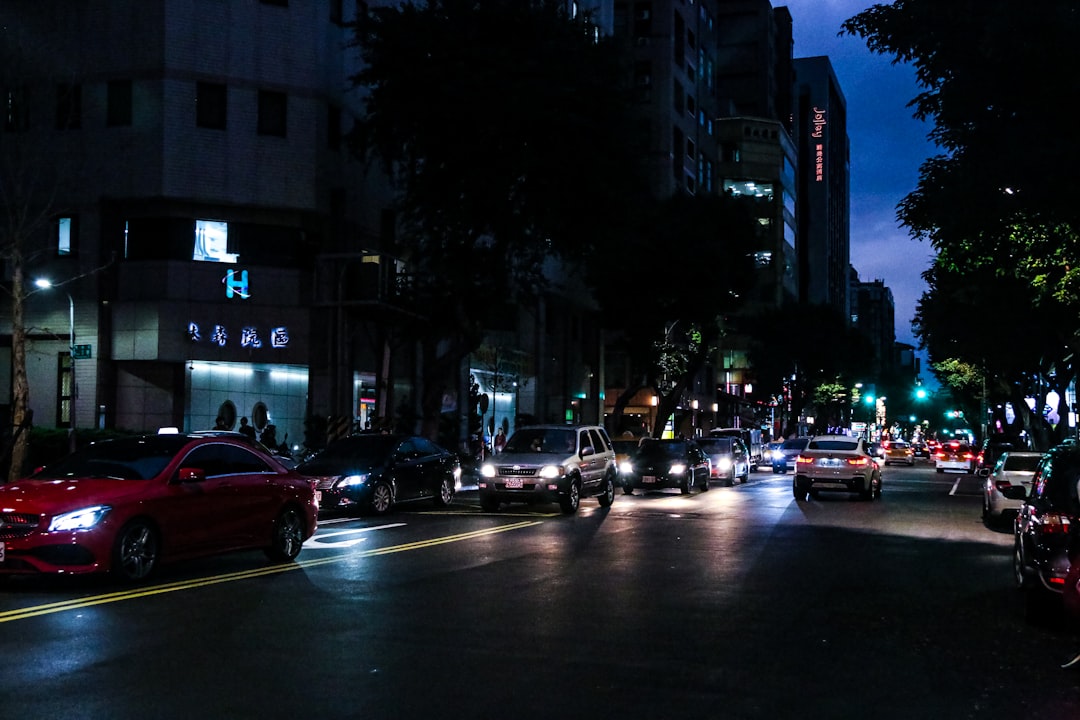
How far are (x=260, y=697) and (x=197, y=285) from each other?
32.2m

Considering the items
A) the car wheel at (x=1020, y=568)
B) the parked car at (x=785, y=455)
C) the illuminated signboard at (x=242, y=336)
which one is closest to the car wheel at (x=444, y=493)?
the illuminated signboard at (x=242, y=336)

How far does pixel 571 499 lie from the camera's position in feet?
80.8

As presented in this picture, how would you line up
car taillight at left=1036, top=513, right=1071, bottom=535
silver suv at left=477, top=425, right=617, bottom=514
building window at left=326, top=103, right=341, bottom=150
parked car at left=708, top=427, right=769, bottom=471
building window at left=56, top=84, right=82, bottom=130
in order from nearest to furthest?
car taillight at left=1036, top=513, right=1071, bottom=535 < silver suv at left=477, top=425, right=617, bottom=514 < building window at left=56, top=84, right=82, bottom=130 < building window at left=326, top=103, right=341, bottom=150 < parked car at left=708, top=427, right=769, bottom=471

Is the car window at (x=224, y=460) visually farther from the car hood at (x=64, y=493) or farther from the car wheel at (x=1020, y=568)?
the car wheel at (x=1020, y=568)

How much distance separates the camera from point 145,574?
12891 millimetres

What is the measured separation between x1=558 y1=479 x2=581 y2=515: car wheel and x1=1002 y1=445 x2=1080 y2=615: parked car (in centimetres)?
1254

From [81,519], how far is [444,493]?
14.3 metres

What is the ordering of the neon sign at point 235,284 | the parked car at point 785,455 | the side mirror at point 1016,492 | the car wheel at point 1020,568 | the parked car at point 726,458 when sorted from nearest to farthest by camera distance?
the car wheel at point 1020,568, the side mirror at point 1016,492, the neon sign at point 235,284, the parked car at point 726,458, the parked car at point 785,455

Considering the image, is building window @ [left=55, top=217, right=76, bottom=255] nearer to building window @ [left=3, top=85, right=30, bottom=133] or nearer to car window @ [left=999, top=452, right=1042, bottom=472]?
building window @ [left=3, top=85, right=30, bottom=133]

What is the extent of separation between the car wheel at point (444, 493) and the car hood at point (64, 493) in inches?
523

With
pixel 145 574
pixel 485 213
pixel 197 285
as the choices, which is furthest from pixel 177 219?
pixel 145 574

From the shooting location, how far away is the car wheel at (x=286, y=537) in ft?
49.0

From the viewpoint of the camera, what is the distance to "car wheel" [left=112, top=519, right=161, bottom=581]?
491 inches

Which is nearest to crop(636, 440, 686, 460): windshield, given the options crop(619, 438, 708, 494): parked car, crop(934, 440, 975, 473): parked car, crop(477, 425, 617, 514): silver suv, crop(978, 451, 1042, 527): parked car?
crop(619, 438, 708, 494): parked car
